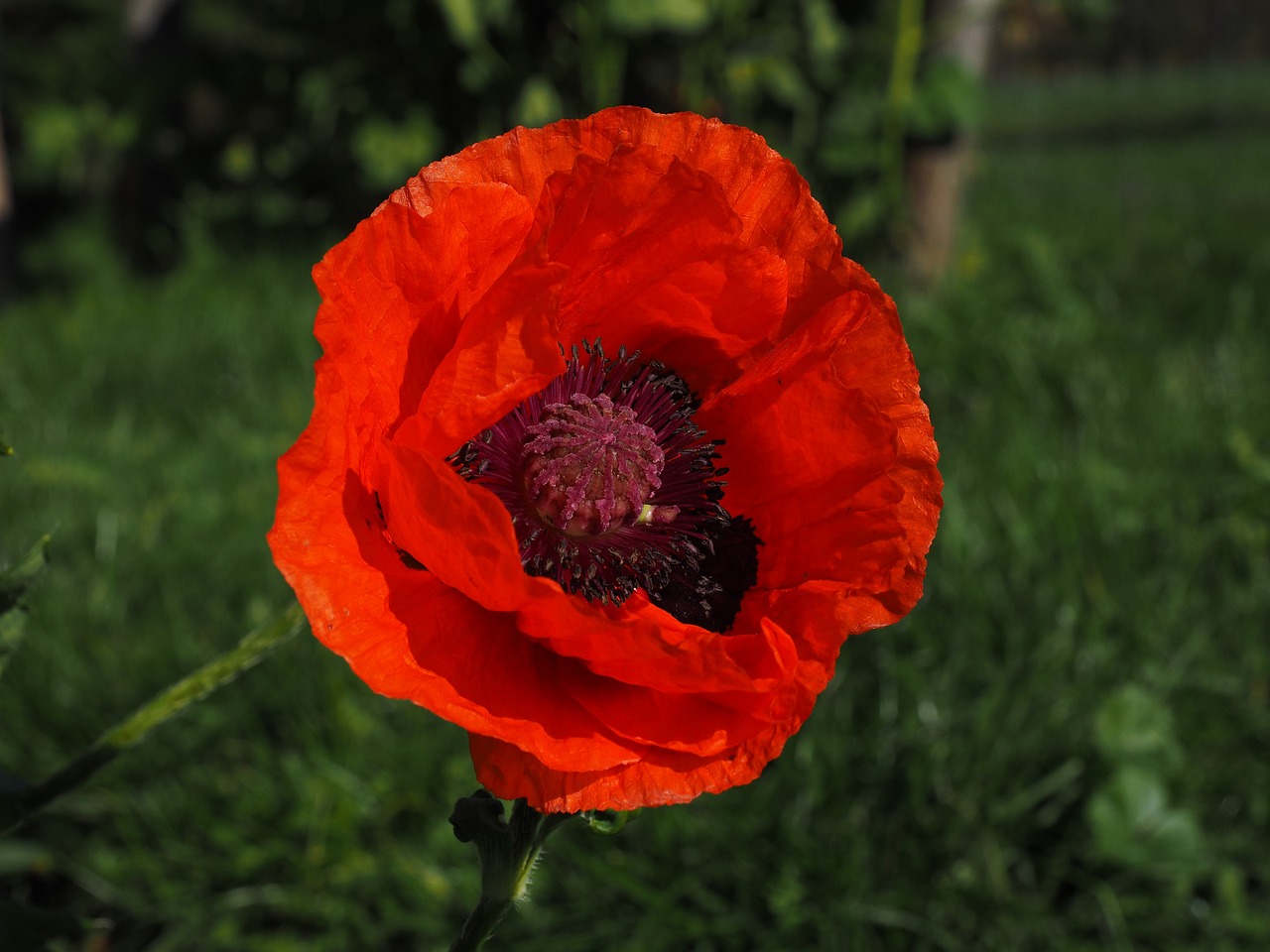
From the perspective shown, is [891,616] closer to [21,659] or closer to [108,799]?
[108,799]

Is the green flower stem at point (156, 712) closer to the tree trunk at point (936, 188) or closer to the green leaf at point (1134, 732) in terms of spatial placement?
the green leaf at point (1134, 732)

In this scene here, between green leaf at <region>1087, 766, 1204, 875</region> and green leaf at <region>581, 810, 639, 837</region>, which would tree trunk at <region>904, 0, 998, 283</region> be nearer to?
green leaf at <region>1087, 766, 1204, 875</region>

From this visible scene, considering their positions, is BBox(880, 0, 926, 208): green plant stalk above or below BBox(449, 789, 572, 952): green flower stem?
below

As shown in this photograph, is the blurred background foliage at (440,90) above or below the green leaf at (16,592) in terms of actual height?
below

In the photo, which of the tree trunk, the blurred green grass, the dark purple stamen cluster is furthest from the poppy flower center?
the tree trunk

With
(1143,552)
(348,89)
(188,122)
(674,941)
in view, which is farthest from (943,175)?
(188,122)

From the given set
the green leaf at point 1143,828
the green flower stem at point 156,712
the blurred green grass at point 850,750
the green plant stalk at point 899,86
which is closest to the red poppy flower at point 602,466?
the green flower stem at point 156,712

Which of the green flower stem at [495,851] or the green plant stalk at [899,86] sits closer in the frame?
the green flower stem at [495,851]
